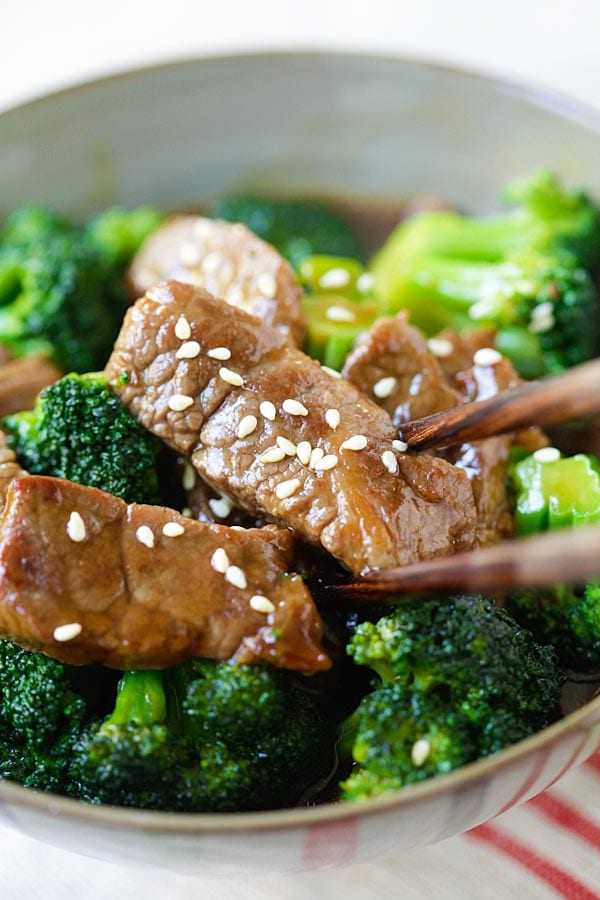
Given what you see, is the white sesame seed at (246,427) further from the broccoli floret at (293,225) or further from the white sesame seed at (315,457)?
the broccoli floret at (293,225)

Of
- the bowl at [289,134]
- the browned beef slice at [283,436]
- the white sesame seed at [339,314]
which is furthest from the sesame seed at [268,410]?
the bowl at [289,134]

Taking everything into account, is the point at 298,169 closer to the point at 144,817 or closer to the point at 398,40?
the point at 398,40

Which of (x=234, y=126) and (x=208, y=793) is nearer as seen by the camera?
(x=208, y=793)

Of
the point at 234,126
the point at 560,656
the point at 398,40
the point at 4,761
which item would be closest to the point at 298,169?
the point at 234,126

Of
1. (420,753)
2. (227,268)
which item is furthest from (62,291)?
(420,753)

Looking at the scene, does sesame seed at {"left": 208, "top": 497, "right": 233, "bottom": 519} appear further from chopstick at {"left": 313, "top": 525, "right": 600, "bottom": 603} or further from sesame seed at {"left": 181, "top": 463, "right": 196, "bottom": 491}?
chopstick at {"left": 313, "top": 525, "right": 600, "bottom": 603}

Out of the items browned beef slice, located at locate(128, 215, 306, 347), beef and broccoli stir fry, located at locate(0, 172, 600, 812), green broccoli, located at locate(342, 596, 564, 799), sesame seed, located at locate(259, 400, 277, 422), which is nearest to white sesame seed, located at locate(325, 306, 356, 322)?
beef and broccoli stir fry, located at locate(0, 172, 600, 812)
